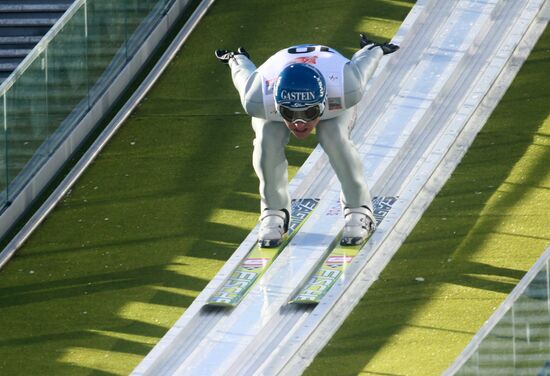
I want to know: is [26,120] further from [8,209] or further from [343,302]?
[343,302]

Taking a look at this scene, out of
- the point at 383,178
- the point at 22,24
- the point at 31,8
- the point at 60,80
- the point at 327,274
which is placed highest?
the point at 31,8

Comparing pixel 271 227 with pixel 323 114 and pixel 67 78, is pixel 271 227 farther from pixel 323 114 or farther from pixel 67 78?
pixel 67 78

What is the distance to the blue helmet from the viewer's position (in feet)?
49.0

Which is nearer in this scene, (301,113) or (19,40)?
(301,113)

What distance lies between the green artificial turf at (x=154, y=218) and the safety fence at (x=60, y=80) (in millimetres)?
448

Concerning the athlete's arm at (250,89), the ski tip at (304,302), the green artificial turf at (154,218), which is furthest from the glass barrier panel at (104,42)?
the ski tip at (304,302)

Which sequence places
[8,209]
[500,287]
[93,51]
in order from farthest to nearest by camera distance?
[93,51] → [8,209] → [500,287]

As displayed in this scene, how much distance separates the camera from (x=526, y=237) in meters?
16.0

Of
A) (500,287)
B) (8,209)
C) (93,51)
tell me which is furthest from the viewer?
(93,51)

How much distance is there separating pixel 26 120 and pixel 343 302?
3.76m

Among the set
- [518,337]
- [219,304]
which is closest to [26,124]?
[219,304]

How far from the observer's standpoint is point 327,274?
51.6ft

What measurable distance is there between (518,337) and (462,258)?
3.03 m

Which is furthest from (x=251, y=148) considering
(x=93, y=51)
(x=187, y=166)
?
(x=93, y=51)
